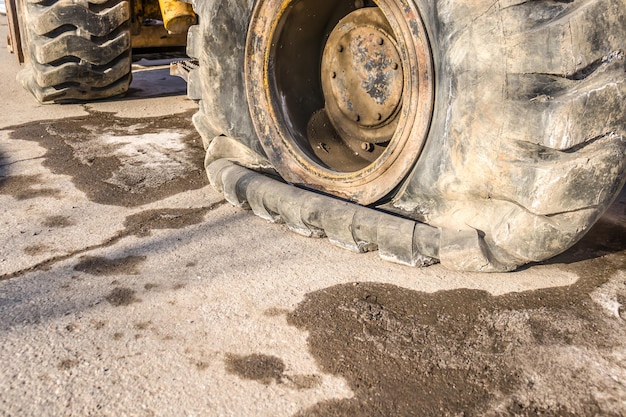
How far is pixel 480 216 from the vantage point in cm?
210

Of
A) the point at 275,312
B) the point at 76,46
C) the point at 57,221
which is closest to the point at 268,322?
the point at 275,312

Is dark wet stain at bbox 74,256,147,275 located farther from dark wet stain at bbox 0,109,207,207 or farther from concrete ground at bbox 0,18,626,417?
dark wet stain at bbox 0,109,207,207

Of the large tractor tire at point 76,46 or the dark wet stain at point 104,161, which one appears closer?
the dark wet stain at point 104,161

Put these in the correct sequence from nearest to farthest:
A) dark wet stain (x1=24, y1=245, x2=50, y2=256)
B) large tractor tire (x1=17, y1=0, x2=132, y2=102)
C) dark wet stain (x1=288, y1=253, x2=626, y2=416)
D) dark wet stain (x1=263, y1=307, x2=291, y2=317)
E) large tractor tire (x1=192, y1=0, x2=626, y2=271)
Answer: dark wet stain (x1=288, y1=253, x2=626, y2=416), large tractor tire (x1=192, y1=0, x2=626, y2=271), dark wet stain (x1=263, y1=307, x2=291, y2=317), dark wet stain (x1=24, y1=245, x2=50, y2=256), large tractor tire (x1=17, y1=0, x2=132, y2=102)

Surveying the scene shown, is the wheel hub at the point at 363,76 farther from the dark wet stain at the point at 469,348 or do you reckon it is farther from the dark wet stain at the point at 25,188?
the dark wet stain at the point at 25,188

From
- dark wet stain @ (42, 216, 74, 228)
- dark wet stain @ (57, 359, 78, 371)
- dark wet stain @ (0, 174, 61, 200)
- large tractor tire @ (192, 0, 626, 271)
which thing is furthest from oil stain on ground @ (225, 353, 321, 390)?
dark wet stain @ (0, 174, 61, 200)

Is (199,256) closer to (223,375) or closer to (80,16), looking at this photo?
(223,375)

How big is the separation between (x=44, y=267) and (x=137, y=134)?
1830 millimetres

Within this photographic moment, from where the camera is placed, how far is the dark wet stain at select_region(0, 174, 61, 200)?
2.96 metres

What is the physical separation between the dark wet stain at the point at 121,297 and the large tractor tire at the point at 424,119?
672 millimetres

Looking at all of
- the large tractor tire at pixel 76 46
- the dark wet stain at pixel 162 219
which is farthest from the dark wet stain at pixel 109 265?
the large tractor tire at pixel 76 46

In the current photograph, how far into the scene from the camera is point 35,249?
242 cm

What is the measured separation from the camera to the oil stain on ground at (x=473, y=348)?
5.16ft

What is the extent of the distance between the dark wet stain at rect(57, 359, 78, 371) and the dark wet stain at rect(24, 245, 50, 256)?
0.77 m
